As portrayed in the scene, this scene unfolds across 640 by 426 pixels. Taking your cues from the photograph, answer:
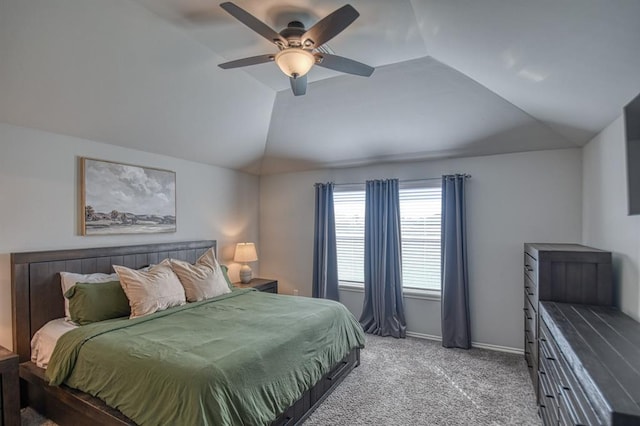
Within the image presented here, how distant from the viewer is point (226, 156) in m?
4.62

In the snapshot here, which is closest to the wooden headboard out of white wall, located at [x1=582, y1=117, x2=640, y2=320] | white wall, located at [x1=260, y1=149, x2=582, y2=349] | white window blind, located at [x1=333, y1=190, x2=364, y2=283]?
white window blind, located at [x1=333, y1=190, x2=364, y2=283]

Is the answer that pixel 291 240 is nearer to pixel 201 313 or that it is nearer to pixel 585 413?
pixel 201 313

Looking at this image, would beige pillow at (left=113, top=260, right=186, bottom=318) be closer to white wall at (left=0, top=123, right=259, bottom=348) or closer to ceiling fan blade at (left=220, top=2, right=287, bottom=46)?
white wall at (left=0, top=123, right=259, bottom=348)

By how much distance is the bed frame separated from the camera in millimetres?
2193

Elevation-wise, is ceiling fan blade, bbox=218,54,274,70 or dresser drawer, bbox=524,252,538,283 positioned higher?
ceiling fan blade, bbox=218,54,274,70

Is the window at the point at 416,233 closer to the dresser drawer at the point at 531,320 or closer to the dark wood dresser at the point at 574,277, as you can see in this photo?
the dresser drawer at the point at 531,320

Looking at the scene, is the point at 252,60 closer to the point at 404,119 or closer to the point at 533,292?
the point at 404,119

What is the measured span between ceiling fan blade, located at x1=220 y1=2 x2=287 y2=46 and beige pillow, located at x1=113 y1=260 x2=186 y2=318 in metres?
2.31

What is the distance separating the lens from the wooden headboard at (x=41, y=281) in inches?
106

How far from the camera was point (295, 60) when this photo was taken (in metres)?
2.16

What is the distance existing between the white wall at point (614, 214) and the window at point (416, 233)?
1547 millimetres

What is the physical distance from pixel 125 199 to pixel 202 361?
2.39 meters

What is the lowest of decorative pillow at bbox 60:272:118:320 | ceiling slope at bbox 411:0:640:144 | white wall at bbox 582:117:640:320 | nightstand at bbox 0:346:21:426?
nightstand at bbox 0:346:21:426

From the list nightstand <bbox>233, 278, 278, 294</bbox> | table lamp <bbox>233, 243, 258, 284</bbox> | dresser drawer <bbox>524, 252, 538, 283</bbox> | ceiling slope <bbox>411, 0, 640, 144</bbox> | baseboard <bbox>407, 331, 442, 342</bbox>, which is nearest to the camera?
ceiling slope <bbox>411, 0, 640, 144</bbox>
